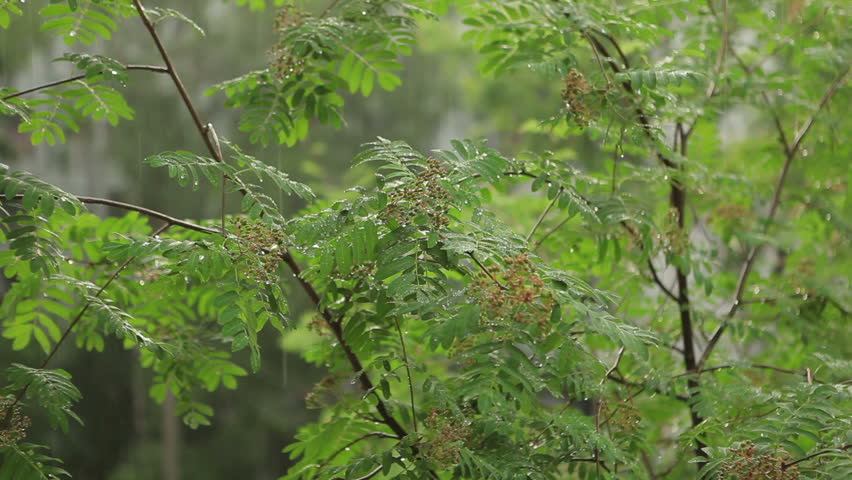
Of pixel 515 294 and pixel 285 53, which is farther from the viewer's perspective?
pixel 285 53

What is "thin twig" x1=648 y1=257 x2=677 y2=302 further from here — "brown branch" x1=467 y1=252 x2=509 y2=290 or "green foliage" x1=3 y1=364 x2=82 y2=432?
"green foliage" x1=3 y1=364 x2=82 y2=432

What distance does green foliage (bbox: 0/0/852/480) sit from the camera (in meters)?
1.60

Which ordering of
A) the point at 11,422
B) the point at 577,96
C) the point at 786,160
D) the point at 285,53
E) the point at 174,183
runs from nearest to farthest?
1. the point at 11,422
2. the point at 577,96
3. the point at 285,53
4. the point at 786,160
5. the point at 174,183

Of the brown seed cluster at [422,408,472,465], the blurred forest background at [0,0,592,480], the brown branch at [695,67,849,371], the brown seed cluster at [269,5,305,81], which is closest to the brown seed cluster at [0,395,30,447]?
the brown seed cluster at [422,408,472,465]

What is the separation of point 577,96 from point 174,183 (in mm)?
7555

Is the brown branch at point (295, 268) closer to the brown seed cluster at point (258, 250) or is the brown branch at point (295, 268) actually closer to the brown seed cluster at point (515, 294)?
the brown seed cluster at point (258, 250)

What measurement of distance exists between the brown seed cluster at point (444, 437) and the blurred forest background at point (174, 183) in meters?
6.49

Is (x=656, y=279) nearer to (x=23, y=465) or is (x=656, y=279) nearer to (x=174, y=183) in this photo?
(x=23, y=465)

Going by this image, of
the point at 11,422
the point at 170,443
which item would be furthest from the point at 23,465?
the point at 170,443

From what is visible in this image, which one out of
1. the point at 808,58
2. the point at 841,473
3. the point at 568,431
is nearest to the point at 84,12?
the point at 568,431

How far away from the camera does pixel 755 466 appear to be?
153cm

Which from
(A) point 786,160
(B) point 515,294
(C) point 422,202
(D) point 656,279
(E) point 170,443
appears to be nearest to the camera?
(B) point 515,294

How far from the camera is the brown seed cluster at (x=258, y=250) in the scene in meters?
1.59

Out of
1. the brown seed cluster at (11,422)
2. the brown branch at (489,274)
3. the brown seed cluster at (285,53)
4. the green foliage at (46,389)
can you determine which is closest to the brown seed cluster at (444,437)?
the brown branch at (489,274)
